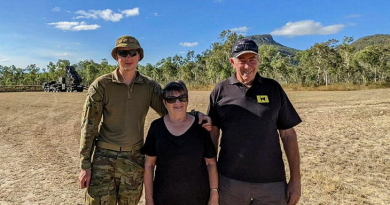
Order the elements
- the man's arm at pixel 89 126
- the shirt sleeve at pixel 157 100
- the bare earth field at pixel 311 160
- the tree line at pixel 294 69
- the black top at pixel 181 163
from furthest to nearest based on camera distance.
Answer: the tree line at pixel 294 69
the bare earth field at pixel 311 160
the shirt sleeve at pixel 157 100
the man's arm at pixel 89 126
the black top at pixel 181 163

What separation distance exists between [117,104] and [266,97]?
1.29 metres

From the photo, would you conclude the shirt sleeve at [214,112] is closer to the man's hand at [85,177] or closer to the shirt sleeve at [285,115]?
the shirt sleeve at [285,115]

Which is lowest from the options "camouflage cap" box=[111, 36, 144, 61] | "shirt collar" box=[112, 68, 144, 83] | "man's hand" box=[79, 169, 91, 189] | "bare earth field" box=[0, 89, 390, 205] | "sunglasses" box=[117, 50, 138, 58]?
"bare earth field" box=[0, 89, 390, 205]

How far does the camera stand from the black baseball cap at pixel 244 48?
2213mm

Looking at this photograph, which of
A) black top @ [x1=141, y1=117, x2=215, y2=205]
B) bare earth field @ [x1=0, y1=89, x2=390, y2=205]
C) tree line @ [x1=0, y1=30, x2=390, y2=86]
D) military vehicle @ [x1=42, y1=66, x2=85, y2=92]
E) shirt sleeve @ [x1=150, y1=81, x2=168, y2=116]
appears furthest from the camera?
tree line @ [x1=0, y1=30, x2=390, y2=86]

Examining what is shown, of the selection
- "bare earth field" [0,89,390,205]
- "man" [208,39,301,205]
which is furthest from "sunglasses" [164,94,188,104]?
"bare earth field" [0,89,390,205]

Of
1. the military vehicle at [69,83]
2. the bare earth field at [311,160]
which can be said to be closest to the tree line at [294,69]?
the military vehicle at [69,83]

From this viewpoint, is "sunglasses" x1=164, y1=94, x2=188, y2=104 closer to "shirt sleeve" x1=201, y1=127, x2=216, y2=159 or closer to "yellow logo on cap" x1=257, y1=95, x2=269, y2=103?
"shirt sleeve" x1=201, y1=127, x2=216, y2=159

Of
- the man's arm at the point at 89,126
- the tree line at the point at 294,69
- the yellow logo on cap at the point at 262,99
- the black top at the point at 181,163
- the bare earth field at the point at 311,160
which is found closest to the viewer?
the black top at the point at 181,163

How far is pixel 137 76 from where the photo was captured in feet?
8.38

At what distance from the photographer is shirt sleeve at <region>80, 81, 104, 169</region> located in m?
2.39

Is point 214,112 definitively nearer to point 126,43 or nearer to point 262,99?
point 262,99

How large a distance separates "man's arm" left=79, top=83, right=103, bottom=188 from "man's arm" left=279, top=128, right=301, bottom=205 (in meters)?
1.62

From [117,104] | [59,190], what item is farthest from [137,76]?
[59,190]
